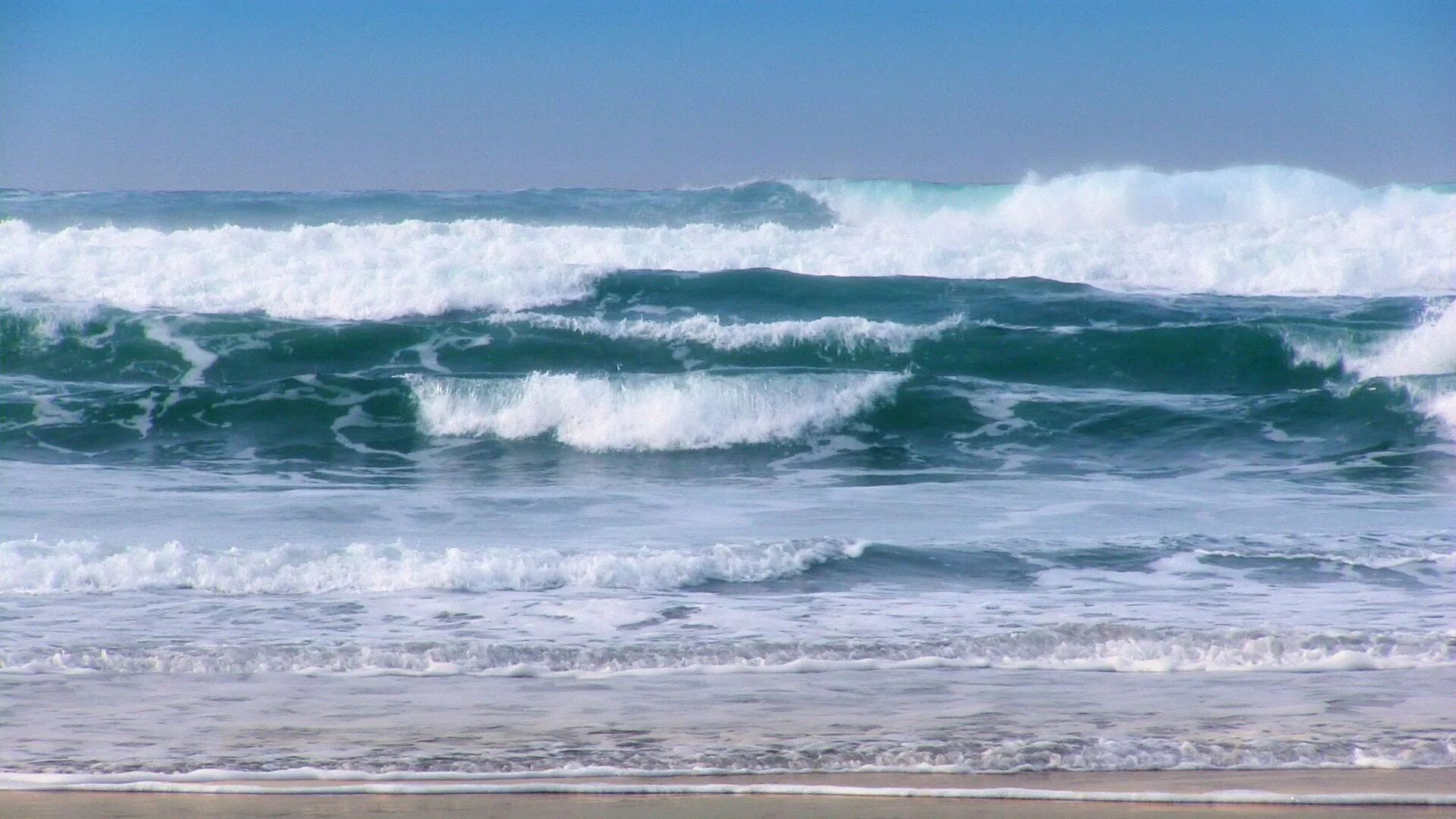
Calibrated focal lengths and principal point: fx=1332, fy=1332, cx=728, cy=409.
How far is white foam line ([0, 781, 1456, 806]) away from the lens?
332 centimetres

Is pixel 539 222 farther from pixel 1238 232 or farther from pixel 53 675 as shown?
pixel 53 675

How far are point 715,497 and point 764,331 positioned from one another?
5.73 m

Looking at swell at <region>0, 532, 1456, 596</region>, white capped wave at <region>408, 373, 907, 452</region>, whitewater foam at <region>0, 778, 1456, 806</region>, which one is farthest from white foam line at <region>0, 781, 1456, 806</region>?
white capped wave at <region>408, 373, 907, 452</region>

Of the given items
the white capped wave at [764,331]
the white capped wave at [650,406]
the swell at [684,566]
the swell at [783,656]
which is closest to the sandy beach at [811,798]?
the swell at [783,656]

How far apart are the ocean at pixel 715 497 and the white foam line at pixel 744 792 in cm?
11

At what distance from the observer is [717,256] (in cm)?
1942

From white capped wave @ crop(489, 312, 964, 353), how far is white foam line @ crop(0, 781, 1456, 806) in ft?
34.8

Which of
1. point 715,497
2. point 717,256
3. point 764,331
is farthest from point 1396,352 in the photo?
point 717,256

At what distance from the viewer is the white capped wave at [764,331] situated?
46.0 feet

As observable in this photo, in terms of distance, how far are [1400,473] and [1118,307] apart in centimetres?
644

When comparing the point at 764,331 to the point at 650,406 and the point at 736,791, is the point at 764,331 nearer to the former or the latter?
the point at 650,406

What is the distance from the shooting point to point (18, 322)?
47.4ft

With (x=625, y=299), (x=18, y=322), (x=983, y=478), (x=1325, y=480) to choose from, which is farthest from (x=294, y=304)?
(x=1325, y=480)

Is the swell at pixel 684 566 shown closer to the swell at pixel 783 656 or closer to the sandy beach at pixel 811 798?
the swell at pixel 783 656
